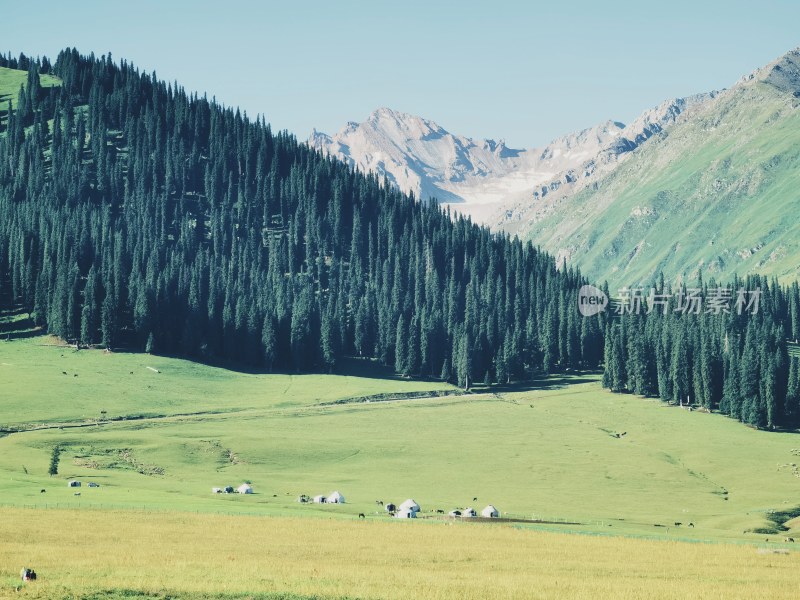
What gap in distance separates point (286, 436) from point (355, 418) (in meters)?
20.7

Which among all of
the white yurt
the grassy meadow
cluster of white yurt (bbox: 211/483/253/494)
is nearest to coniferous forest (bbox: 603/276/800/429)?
the grassy meadow

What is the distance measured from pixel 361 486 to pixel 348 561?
177ft

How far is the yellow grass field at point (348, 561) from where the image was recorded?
52.8 m

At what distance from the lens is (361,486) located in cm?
11950

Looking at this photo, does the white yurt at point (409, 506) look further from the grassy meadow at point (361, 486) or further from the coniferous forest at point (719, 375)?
the coniferous forest at point (719, 375)

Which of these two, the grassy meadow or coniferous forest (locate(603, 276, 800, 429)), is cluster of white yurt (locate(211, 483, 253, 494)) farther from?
coniferous forest (locate(603, 276, 800, 429))

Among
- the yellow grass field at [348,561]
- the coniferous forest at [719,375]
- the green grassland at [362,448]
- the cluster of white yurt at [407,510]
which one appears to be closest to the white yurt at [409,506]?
the cluster of white yurt at [407,510]

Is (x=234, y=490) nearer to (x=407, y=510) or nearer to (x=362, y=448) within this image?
(x=407, y=510)

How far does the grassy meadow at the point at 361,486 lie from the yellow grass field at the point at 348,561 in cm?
29

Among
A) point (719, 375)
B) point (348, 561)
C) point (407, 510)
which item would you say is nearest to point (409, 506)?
point (407, 510)

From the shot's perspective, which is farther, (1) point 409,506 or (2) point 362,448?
(2) point 362,448

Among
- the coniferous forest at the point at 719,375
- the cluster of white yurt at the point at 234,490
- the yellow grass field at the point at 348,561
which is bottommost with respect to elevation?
the cluster of white yurt at the point at 234,490

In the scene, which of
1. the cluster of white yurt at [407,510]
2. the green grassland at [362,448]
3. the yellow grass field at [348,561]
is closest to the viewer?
the yellow grass field at [348,561]

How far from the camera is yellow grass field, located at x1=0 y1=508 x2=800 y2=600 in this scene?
5275 cm
